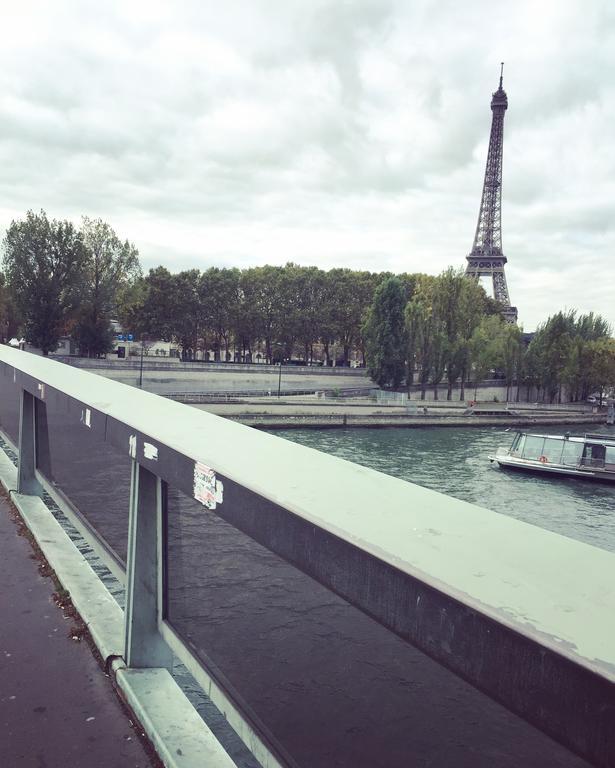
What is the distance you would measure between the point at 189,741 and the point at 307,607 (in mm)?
893

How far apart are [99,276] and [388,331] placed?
2482cm

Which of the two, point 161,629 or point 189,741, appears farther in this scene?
point 161,629

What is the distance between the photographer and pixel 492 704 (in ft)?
4.99

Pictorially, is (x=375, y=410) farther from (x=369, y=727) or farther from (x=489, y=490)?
(x=369, y=727)

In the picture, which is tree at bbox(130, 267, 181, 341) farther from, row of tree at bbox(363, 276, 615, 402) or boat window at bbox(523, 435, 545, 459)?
boat window at bbox(523, 435, 545, 459)

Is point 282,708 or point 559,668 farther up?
point 559,668

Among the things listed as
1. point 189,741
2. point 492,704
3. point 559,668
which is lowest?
point 189,741

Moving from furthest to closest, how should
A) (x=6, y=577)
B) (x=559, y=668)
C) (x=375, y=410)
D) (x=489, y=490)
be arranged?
(x=375, y=410) → (x=489, y=490) → (x=6, y=577) → (x=559, y=668)

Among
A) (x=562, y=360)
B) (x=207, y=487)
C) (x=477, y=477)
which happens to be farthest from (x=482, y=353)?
(x=207, y=487)

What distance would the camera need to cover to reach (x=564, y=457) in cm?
3197

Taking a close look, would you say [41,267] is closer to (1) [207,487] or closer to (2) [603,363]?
(2) [603,363]

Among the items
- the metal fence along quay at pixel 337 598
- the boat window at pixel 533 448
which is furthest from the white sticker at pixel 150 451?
the boat window at pixel 533 448

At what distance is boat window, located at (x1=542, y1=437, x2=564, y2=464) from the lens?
32.1 meters

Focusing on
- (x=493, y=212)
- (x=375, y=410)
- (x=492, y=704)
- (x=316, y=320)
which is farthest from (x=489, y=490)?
(x=493, y=212)
